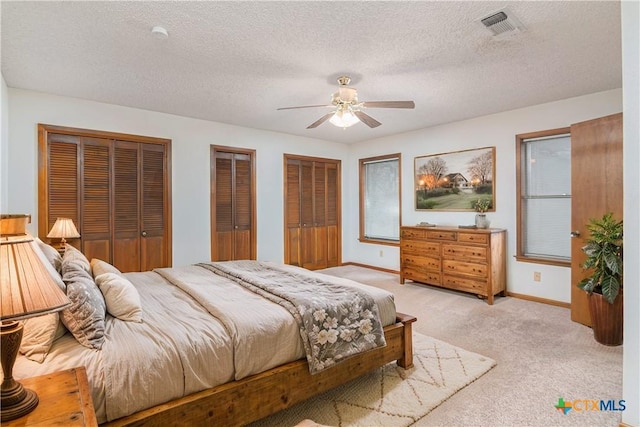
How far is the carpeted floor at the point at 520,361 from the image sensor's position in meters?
2.01

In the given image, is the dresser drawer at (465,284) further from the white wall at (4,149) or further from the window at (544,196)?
the white wall at (4,149)

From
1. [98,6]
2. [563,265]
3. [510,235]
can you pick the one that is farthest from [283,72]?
[563,265]

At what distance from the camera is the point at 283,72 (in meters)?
3.07

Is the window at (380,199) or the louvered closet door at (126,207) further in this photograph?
the window at (380,199)

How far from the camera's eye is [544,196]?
4.24m

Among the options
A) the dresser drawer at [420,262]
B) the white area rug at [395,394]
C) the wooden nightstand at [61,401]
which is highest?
the wooden nightstand at [61,401]

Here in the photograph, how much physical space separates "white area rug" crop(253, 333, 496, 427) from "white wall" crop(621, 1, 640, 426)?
0.90 meters

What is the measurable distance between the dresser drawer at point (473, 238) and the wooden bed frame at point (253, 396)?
2553 millimetres

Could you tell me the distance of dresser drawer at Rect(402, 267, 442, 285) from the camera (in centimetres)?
472

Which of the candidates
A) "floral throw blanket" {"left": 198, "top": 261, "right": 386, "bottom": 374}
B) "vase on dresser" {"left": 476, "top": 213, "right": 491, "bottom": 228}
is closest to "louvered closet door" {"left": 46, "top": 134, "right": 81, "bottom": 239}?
"floral throw blanket" {"left": 198, "top": 261, "right": 386, "bottom": 374}

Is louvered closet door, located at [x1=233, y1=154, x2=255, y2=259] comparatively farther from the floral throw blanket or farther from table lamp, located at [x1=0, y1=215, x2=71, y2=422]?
table lamp, located at [x1=0, y1=215, x2=71, y2=422]

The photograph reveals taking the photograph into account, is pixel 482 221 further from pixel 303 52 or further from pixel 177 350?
pixel 177 350

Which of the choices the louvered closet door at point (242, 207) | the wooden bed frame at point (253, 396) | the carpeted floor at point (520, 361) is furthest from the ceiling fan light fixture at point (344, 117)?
the louvered closet door at point (242, 207)

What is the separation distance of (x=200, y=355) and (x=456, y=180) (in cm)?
450
